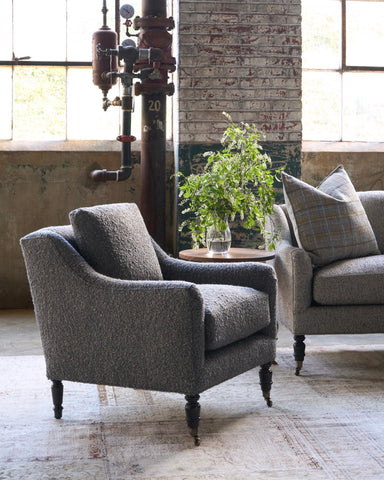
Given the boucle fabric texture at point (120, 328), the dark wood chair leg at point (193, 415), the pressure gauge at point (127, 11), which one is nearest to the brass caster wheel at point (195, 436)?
the dark wood chair leg at point (193, 415)

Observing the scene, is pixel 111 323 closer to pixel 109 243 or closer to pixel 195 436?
pixel 109 243

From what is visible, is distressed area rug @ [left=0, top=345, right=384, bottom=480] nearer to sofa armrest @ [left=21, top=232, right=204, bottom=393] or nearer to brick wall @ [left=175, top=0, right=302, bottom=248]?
sofa armrest @ [left=21, top=232, right=204, bottom=393]

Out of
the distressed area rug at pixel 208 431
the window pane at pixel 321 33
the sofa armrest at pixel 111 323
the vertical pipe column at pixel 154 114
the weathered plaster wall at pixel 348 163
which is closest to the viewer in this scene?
the distressed area rug at pixel 208 431

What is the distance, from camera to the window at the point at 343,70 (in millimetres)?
5363

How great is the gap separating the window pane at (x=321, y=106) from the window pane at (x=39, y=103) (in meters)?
1.82

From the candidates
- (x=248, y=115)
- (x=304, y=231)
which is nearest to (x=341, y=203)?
(x=304, y=231)

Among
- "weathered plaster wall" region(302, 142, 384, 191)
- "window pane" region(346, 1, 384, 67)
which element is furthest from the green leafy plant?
"window pane" region(346, 1, 384, 67)

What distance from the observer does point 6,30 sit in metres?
5.09

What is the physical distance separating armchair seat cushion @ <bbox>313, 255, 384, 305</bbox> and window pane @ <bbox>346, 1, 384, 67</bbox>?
257 cm

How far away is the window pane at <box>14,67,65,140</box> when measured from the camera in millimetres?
5113

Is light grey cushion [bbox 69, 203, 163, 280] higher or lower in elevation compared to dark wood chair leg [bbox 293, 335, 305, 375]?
higher

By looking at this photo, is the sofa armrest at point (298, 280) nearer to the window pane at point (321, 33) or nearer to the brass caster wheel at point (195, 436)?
the brass caster wheel at point (195, 436)

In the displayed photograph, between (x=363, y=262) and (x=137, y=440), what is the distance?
149cm

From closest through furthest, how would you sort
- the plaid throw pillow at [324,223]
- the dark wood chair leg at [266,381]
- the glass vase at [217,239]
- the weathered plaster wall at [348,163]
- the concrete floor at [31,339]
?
the dark wood chair leg at [266,381]
the plaid throw pillow at [324,223]
the glass vase at [217,239]
the concrete floor at [31,339]
the weathered plaster wall at [348,163]
